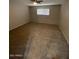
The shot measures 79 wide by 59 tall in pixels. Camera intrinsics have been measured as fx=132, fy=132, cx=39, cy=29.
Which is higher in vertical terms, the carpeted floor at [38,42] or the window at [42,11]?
the window at [42,11]

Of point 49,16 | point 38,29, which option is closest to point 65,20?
point 49,16

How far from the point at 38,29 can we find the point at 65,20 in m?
0.29

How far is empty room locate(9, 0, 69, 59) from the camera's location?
126 cm

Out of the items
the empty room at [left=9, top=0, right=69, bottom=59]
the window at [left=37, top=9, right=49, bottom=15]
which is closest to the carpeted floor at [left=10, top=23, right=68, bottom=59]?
the empty room at [left=9, top=0, right=69, bottom=59]

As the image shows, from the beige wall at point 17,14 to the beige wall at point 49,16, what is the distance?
0.06 meters

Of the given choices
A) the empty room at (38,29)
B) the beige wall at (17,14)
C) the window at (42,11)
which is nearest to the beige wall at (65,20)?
the empty room at (38,29)

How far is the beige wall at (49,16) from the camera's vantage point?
1.35 meters

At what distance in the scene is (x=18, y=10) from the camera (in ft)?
4.43

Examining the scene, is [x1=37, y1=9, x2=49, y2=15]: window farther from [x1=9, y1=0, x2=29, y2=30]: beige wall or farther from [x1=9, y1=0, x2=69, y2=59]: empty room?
[x1=9, y1=0, x2=29, y2=30]: beige wall

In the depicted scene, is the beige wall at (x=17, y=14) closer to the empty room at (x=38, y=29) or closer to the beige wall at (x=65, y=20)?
the empty room at (x=38, y=29)

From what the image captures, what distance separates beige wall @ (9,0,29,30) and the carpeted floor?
0.17ft

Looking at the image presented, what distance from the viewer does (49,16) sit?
1.38m
